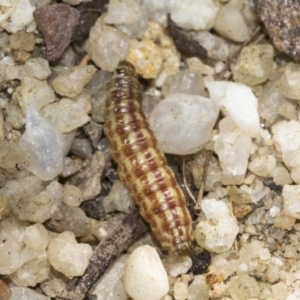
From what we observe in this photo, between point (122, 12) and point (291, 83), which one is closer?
point (291, 83)

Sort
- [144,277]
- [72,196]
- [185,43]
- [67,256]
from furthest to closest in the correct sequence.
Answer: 1. [185,43]
2. [72,196]
3. [67,256]
4. [144,277]

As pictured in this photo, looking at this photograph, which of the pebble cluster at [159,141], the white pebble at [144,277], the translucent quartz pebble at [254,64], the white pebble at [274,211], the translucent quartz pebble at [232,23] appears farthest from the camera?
the translucent quartz pebble at [232,23]

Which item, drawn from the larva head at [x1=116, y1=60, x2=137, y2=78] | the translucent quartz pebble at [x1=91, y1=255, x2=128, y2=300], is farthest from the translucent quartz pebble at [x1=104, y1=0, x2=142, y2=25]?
the translucent quartz pebble at [x1=91, y1=255, x2=128, y2=300]

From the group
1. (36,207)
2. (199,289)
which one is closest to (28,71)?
(36,207)

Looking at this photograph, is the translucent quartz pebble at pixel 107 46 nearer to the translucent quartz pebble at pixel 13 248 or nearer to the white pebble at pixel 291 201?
the translucent quartz pebble at pixel 13 248

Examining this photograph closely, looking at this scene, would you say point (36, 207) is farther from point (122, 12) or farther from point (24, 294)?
point (122, 12)

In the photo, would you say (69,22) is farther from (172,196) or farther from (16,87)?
(172,196)

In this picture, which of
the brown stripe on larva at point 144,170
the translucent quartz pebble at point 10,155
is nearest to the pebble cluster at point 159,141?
the translucent quartz pebble at point 10,155
